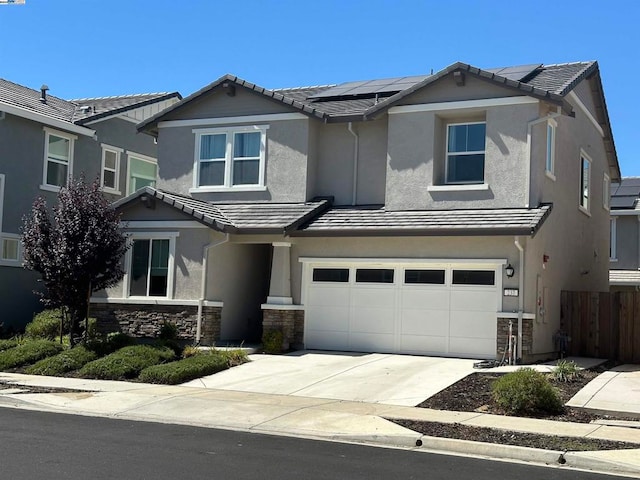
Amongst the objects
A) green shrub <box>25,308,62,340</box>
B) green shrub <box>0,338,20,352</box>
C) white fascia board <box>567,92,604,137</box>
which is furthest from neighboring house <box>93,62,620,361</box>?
green shrub <box>0,338,20,352</box>

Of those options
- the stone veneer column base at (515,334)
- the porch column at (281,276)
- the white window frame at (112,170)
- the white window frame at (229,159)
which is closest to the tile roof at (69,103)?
the white window frame at (112,170)

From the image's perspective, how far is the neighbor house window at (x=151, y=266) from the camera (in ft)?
68.5

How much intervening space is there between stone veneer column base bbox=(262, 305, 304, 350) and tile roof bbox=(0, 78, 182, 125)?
33.1 ft

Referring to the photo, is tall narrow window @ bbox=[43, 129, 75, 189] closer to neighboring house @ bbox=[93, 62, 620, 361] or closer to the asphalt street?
neighboring house @ bbox=[93, 62, 620, 361]

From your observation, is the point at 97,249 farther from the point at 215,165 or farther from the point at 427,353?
the point at 427,353

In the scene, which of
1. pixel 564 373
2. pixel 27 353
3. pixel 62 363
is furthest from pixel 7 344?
pixel 564 373

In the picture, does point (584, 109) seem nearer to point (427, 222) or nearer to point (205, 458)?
point (427, 222)

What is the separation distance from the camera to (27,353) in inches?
714

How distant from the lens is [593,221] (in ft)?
85.0

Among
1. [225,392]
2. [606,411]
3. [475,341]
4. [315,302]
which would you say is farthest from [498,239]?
[225,392]

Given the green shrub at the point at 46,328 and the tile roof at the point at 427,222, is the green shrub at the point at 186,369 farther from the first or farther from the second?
the green shrub at the point at 46,328

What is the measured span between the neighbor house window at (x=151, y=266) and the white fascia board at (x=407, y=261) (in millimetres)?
3386

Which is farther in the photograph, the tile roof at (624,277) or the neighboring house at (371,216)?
the tile roof at (624,277)

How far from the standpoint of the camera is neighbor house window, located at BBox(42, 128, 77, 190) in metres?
25.3
